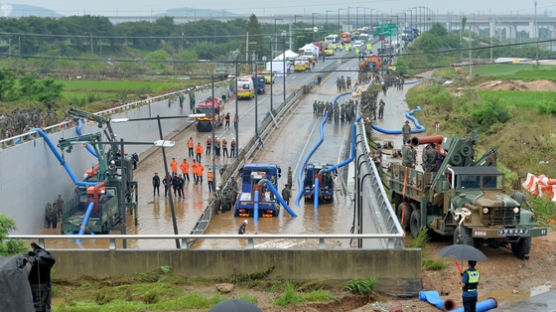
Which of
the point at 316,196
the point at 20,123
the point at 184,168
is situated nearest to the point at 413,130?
the point at 316,196

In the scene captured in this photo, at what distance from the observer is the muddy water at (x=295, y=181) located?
109 feet

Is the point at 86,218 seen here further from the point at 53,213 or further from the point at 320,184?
the point at 320,184

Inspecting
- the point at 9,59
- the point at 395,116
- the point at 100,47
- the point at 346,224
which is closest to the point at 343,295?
the point at 346,224

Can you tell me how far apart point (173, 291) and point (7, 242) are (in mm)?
3851

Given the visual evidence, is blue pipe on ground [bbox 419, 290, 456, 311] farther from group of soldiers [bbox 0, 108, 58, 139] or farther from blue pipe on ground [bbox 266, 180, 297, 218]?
group of soldiers [bbox 0, 108, 58, 139]

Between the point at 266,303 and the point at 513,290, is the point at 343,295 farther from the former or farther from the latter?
the point at 513,290

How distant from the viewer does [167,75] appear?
104m

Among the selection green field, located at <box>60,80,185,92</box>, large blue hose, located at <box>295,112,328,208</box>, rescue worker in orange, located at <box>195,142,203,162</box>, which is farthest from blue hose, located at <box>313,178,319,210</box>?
green field, located at <box>60,80,185,92</box>

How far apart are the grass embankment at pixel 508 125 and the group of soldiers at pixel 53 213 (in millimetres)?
21459

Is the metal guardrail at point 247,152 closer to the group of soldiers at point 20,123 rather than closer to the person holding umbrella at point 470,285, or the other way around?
the person holding umbrella at point 470,285

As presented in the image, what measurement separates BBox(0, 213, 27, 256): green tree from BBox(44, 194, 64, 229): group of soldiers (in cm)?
1958

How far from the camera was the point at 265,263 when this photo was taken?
17703 millimetres

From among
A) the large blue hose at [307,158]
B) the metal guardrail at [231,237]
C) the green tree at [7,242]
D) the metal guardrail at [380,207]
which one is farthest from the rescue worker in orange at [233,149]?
the green tree at [7,242]

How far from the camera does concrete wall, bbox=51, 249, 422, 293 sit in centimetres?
1745
